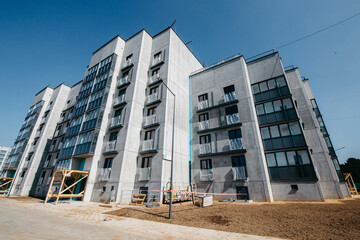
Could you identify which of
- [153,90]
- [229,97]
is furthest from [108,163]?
[229,97]

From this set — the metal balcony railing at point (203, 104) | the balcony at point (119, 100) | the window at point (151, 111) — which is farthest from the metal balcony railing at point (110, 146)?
the metal balcony railing at point (203, 104)

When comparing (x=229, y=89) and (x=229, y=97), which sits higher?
(x=229, y=89)

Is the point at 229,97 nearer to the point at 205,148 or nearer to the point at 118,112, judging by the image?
the point at 205,148

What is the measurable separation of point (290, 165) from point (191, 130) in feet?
40.1

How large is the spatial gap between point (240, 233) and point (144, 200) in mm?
13255

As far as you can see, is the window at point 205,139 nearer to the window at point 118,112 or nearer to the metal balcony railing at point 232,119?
the metal balcony railing at point 232,119

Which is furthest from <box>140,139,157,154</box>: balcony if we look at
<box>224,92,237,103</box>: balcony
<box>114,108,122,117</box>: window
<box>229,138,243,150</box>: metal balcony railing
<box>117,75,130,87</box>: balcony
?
<box>224,92,237,103</box>: balcony

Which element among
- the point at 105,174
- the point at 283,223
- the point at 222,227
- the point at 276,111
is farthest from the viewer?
the point at 276,111

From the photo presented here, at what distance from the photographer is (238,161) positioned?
1878 centimetres

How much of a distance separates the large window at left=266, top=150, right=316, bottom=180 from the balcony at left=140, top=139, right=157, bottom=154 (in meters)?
13.3

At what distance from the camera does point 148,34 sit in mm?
28594

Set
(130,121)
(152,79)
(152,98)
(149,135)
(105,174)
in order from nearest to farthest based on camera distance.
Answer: (105,174), (130,121), (149,135), (152,98), (152,79)

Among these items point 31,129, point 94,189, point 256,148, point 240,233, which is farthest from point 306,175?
point 31,129

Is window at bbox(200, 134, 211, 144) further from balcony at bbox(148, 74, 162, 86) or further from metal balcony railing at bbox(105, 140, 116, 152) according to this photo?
metal balcony railing at bbox(105, 140, 116, 152)
